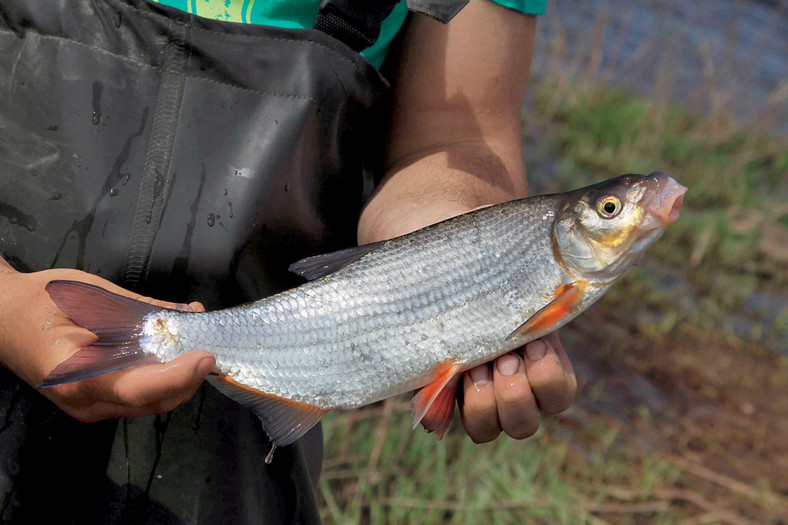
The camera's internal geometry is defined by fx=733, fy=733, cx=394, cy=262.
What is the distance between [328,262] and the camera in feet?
6.56

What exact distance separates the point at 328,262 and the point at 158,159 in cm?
52

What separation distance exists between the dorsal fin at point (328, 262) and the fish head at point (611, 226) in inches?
20.6

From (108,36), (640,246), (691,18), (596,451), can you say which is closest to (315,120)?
(108,36)

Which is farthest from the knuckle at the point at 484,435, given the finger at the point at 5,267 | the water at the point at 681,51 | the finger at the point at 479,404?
the water at the point at 681,51

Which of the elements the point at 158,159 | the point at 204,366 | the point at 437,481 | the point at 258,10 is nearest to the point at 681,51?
the point at 437,481

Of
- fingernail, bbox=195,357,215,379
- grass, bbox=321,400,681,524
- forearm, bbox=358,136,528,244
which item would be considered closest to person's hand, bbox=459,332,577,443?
forearm, bbox=358,136,528,244

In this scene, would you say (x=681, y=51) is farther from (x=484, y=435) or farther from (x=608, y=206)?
(x=484, y=435)

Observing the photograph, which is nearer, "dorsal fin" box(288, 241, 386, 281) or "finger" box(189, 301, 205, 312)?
"finger" box(189, 301, 205, 312)

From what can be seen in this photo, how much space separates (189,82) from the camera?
1.94m

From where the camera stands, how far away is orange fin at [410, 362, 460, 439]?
195 cm

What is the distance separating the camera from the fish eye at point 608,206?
1971 mm

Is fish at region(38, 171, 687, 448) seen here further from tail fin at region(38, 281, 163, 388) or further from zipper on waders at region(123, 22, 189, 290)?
zipper on waders at region(123, 22, 189, 290)

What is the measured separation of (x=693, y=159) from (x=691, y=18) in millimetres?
4321

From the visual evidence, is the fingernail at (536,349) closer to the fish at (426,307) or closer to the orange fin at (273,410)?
the fish at (426,307)
